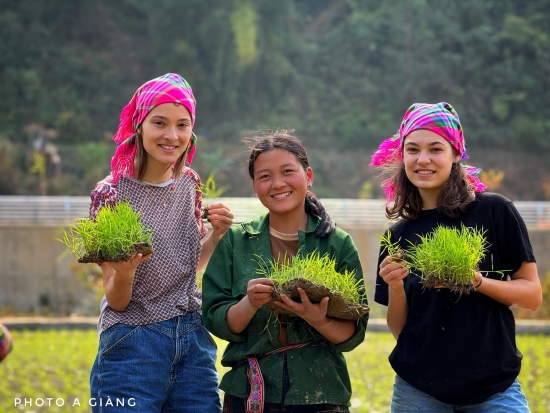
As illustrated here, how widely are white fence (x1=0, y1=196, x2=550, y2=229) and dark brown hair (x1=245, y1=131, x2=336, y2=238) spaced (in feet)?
35.9

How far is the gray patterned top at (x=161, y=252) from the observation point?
317 cm

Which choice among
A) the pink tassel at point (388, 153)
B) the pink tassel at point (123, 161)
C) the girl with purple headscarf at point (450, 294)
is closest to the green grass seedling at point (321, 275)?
the girl with purple headscarf at point (450, 294)

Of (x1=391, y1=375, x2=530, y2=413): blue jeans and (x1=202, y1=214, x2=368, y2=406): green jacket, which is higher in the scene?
(x1=202, y1=214, x2=368, y2=406): green jacket

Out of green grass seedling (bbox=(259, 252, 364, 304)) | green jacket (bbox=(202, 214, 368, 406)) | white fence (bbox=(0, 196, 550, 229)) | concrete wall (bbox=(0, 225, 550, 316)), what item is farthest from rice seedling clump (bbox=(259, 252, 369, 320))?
white fence (bbox=(0, 196, 550, 229))

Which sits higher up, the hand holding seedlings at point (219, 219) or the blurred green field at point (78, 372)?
the hand holding seedlings at point (219, 219)

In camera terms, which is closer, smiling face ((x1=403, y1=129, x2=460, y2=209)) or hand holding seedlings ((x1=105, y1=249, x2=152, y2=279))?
hand holding seedlings ((x1=105, y1=249, x2=152, y2=279))

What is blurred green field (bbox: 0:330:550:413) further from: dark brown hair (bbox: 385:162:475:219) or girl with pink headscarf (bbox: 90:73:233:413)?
dark brown hair (bbox: 385:162:475:219)

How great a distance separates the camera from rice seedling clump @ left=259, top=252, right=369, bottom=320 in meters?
2.84

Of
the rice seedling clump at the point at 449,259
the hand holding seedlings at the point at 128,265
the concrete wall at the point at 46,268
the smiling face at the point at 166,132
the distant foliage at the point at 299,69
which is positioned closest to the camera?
the rice seedling clump at the point at 449,259

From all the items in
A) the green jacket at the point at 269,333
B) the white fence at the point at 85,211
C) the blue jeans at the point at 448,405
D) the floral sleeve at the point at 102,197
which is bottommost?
the white fence at the point at 85,211

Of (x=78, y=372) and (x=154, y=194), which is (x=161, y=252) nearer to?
(x=154, y=194)

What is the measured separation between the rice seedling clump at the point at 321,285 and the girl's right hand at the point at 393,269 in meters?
0.15

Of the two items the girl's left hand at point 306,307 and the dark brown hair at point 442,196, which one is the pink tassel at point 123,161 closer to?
the girl's left hand at point 306,307

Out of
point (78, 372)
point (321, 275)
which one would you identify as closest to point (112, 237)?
point (321, 275)
